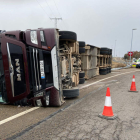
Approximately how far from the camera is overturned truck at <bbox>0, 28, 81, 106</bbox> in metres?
4.05

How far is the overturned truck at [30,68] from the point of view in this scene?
13.3 feet

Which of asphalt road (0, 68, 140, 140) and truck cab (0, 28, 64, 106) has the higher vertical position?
truck cab (0, 28, 64, 106)

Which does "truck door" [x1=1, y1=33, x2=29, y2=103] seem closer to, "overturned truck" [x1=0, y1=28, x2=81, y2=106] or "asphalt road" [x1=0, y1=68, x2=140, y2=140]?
"overturned truck" [x1=0, y1=28, x2=81, y2=106]

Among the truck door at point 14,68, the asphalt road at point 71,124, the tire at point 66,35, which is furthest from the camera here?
the tire at point 66,35

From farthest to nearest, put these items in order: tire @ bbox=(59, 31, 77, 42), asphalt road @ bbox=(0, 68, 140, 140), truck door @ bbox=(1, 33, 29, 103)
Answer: tire @ bbox=(59, 31, 77, 42) < truck door @ bbox=(1, 33, 29, 103) < asphalt road @ bbox=(0, 68, 140, 140)

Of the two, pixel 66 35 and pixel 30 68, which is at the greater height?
pixel 66 35

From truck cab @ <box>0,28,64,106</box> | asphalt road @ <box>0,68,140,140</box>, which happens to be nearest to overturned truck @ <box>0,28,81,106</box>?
truck cab @ <box>0,28,64,106</box>

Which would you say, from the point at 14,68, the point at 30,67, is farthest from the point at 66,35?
the point at 14,68

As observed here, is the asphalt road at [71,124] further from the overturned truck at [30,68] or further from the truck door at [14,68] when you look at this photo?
the truck door at [14,68]

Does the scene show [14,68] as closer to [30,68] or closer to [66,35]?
[30,68]

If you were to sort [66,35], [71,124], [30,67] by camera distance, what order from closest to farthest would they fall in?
1. [71,124]
2. [30,67]
3. [66,35]

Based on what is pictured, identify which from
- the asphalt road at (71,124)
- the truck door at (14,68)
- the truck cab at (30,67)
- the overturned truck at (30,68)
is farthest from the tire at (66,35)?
the asphalt road at (71,124)

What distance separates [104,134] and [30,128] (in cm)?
156

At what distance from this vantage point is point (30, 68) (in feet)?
13.9
